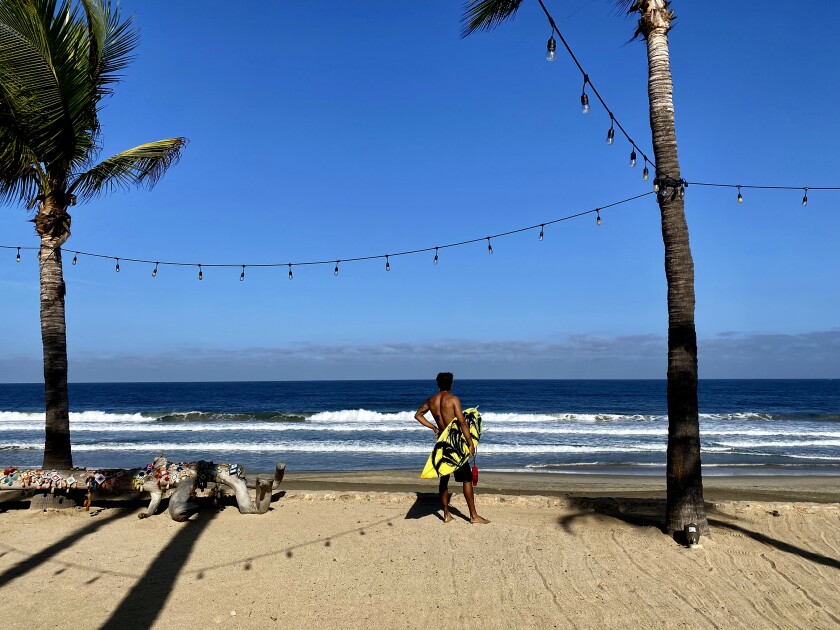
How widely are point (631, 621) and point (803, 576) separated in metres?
2.01

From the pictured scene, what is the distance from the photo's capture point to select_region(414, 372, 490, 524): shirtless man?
7.25 m

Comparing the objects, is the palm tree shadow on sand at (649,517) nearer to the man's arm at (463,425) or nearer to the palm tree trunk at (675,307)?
the palm tree trunk at (675,307)

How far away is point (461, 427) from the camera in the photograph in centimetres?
723

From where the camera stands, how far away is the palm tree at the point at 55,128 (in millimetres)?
7922

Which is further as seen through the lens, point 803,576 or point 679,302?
point 679,302

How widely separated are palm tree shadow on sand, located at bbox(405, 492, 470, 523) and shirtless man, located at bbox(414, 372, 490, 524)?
350 millimetres

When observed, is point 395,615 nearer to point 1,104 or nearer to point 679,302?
point 679,302

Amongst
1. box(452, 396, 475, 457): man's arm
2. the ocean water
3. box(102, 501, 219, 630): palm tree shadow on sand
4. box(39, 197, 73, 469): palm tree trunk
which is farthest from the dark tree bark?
the ocean water

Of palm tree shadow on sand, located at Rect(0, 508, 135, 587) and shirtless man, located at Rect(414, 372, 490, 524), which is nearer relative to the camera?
palm tree shadow on sand, located at Rect(0, 508, 135, 587)

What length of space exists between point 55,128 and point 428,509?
710cm

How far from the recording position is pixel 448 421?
24.4 ft

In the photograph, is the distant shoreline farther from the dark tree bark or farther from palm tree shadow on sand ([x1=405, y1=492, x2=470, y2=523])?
the dark tree bark

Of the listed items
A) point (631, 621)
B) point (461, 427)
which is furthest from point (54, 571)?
point (631, 621)

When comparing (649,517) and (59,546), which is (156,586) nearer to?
(59,546)
